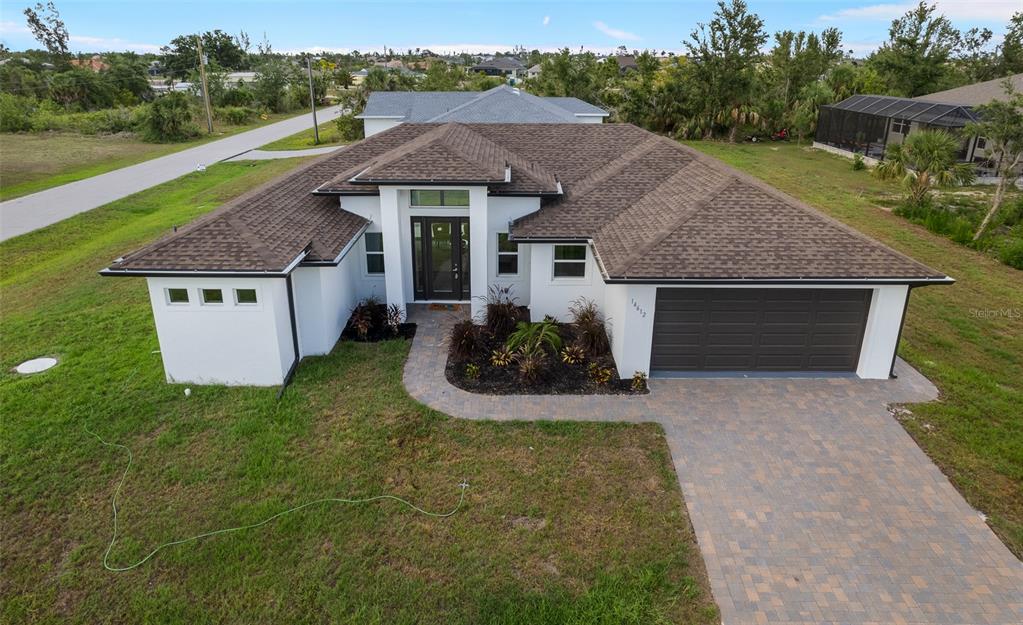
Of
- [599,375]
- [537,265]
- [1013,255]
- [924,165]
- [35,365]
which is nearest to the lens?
Result: [599,375]

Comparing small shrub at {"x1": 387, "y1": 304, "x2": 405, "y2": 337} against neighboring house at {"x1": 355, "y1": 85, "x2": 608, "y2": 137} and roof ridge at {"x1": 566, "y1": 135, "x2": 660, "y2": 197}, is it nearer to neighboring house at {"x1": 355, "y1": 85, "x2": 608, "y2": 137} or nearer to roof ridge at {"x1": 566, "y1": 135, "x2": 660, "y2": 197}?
roof ridge at {"x1": 566, "y1": 135, "x2": 660, "y2": 197}

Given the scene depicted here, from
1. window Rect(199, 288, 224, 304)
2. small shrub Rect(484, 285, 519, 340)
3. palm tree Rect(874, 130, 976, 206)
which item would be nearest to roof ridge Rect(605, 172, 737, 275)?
small shrub Rect(484, 285, 519, 340)

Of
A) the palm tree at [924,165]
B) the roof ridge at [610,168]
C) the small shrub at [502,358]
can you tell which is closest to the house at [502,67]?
the palm tree at [924,165]


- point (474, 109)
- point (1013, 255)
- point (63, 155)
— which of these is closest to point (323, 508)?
point (1013, 255)

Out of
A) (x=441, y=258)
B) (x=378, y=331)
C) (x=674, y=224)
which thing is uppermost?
(x=674, y=224)

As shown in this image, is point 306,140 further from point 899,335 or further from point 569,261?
point 899,335

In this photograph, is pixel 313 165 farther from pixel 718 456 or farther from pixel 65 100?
pixel 65 100

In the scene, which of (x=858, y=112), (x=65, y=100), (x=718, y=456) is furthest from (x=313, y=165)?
(x=65, y=100)
